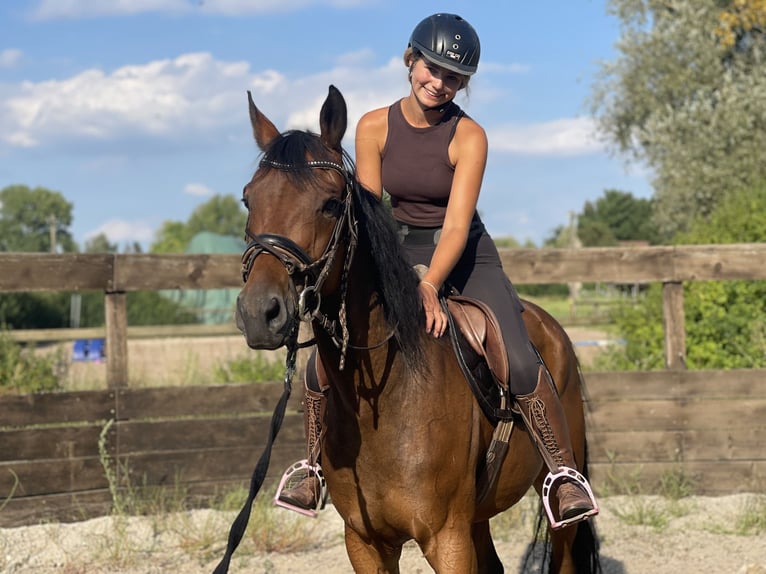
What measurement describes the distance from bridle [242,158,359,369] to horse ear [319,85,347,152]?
11 centimetres

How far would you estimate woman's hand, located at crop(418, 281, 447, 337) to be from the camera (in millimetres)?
3633

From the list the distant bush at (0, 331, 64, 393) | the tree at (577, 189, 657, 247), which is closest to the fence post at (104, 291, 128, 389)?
the distant bush at (0, 331, 64, 393)

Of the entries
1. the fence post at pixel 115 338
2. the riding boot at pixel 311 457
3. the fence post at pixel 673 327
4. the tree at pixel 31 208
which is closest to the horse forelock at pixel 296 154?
the riding boot at pixel 311 457

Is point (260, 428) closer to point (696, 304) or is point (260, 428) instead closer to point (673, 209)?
point (696, 304)

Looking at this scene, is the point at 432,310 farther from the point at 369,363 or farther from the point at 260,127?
the point at 260,127

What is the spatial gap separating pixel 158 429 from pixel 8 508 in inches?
47.9

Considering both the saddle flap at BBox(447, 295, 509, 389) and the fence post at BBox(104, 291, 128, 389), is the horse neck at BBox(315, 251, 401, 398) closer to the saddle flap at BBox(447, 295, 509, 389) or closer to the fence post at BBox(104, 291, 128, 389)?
the saddle flap at BBox(447, 295, 509, 389)

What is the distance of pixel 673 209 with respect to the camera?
21406 mm

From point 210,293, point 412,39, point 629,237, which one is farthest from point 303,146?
point 629,237

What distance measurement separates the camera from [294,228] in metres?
2.92

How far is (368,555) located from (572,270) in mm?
4740

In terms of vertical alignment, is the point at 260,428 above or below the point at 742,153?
below

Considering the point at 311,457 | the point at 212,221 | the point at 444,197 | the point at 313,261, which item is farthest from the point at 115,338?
the point at 212,221

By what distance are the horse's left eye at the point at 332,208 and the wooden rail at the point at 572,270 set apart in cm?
460
